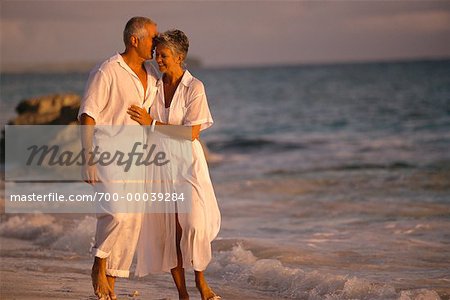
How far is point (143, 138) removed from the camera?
237 inches

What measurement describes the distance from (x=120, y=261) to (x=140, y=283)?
49.4 inches

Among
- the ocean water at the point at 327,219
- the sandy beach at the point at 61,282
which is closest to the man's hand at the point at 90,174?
the sandy beach at the point at 61,282

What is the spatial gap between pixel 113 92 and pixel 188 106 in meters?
0.53

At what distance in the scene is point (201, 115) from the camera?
5859 mm

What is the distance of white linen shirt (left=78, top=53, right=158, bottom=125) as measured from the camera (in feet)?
19.4

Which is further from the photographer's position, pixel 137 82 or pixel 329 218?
pixel 329 218

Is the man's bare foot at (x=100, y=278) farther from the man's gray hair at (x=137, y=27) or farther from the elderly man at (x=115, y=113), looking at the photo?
the man's gray hair at (x=137, y=27)

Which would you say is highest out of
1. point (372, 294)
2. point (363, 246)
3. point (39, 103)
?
point (39, 103)

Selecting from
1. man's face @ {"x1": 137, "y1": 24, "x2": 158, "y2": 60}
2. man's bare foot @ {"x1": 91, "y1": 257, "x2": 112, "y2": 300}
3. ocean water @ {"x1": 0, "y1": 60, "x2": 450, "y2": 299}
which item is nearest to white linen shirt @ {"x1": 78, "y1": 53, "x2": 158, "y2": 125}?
man's face @ {"x1": 137, "y1": 24, "x2": 158, "y2": 60}

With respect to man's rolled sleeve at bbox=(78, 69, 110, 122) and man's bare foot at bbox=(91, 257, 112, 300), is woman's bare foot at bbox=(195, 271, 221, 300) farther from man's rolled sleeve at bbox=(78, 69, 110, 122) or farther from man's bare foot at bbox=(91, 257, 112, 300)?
man's rolled sleeve at bbox=(78, 69, 110, 122)

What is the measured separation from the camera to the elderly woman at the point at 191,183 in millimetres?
5867

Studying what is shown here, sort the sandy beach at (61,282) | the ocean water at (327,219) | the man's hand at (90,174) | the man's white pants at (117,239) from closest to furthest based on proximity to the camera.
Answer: the man's hand at (90,174) → the man's white pants at (117,239) → the sandy beach at (61,282) → the ocean water at (327,219)

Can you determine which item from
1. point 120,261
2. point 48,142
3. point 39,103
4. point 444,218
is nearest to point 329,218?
point 444,218

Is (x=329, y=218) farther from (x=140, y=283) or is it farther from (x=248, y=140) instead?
(x=248, y=140)
